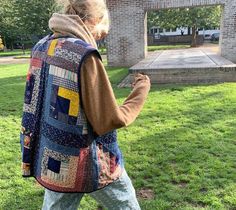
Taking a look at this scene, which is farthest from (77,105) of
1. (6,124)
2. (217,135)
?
(6,124)

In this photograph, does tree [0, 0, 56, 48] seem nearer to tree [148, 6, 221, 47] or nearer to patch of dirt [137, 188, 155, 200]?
tree [148, 6, 221, 47]

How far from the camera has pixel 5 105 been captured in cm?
764

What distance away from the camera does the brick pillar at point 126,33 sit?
41.9 feet

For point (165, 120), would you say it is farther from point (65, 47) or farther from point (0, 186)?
point (65, 47)

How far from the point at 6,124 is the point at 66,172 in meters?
4.94

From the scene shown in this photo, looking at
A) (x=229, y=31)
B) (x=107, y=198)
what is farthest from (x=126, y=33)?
(x=107, y=198)

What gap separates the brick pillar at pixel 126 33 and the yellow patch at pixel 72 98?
1194 cm

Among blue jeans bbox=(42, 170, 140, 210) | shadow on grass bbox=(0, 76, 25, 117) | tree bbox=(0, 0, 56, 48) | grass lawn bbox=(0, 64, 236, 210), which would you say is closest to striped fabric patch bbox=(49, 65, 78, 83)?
blue jeans bbox=(42, 170, 140, 210)

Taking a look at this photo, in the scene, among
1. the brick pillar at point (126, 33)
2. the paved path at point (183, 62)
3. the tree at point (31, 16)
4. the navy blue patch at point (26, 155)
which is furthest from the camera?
the tree at point (31, 16)

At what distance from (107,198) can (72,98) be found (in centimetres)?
67

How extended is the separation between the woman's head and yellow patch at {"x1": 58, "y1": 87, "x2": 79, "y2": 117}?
0.33 meters

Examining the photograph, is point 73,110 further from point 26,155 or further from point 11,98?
point 11,98

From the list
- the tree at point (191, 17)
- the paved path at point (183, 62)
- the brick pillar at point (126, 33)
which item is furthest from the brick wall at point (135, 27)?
the tree at point (191, 17)

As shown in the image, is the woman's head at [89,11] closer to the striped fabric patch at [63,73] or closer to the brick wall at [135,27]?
the striped fabric patch at [63,73]
